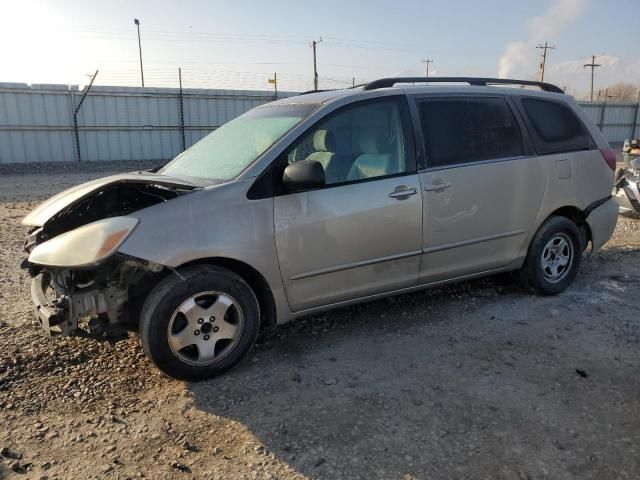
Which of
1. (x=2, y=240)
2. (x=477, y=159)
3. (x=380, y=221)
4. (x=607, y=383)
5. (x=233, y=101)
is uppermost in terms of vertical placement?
(x=233, y=101)

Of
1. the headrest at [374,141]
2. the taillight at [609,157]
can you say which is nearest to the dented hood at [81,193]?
the headrest at [374,141]

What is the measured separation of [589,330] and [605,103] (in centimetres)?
3305

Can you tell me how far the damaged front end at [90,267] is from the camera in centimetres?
302

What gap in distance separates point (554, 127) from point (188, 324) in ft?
12.0

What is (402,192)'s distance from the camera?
3842 millimetres

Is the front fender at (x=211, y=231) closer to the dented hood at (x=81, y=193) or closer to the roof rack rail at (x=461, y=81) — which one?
the dented hood at (x=81, y=193)

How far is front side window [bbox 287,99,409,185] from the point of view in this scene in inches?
144

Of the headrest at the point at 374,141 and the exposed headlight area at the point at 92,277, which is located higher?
the headrest at the point at 374,141

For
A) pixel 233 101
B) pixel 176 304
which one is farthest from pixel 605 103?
pixel 176 304

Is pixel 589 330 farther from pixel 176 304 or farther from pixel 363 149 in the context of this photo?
pixel 176 304

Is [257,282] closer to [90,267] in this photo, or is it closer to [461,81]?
[90,267]

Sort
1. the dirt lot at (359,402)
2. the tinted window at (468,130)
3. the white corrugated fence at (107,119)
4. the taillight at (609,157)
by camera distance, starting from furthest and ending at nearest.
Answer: the white corrugated fence at (107,119) < the taillight at (609,157) < the tinted window at (468,130) < the dirt lot at (359,402)

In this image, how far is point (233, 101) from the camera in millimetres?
21984

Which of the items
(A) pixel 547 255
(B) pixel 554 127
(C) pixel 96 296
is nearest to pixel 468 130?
(B) pixel 554 127
